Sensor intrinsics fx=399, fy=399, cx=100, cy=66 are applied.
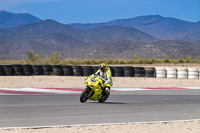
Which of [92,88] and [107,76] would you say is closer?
[92,88]

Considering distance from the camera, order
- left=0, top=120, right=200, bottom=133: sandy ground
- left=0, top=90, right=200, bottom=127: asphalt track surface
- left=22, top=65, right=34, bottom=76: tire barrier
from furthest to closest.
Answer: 1. left=22, top=65, right=34, bottom=76: tire barrier
2. left=0, top=90, right=200, bottom=127: asphalt track surface
3. left=0, top=120, right=200, bottom=133: sandy ground

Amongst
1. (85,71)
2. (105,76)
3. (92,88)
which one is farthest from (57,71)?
(92,88)

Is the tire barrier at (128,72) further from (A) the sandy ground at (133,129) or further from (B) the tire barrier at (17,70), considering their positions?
(A) the sandy ground at (133,129)

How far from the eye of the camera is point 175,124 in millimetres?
9031

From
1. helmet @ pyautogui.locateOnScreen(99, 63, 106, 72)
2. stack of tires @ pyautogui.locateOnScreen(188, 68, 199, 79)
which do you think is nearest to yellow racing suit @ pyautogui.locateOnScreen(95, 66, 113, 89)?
helmet @ pyautogui.locateOnScreen(99, 63, 106, 72)

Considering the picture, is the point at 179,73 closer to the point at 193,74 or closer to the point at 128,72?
the point at 193,74

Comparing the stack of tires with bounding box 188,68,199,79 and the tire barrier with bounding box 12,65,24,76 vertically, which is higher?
the tire barrier with bounding box 12,65,24,76

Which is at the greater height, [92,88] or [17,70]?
[92,88]

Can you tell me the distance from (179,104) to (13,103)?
5.30 meters

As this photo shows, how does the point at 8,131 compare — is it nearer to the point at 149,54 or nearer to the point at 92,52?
the point at 149,54

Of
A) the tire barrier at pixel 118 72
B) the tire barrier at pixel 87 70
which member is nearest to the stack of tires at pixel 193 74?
the tire barrier at pixel 118 72

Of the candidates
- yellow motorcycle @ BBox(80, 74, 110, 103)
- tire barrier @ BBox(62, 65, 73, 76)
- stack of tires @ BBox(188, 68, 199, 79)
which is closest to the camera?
yellow motorcycle @ BBox(80, 74, 110, 103)

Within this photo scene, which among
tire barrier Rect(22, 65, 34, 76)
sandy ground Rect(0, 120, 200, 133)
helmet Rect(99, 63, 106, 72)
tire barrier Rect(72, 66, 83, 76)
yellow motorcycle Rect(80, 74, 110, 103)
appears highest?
sandy ground Rect(0, 120, 200, 133)

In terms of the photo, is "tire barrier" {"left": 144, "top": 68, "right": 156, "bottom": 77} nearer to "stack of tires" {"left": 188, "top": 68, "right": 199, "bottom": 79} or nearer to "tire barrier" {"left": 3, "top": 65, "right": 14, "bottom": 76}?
"stack of tires" {"left": 188, "top": 68, "right": 199, "bottom": 79}
